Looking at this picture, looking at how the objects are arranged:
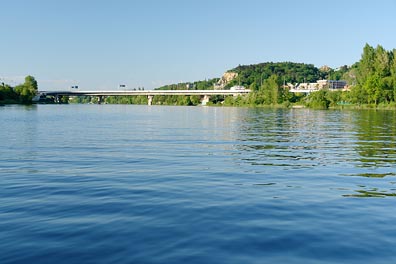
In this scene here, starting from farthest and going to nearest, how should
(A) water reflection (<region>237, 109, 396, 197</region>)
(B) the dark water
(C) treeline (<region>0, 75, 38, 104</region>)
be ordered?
(C) treeline (<region>0, 75, 38, 104</region>)
(A) water reflection (<region>237, 109, 396, 197</region>)
(B) the dark water

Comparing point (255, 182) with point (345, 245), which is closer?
point (345, 245)

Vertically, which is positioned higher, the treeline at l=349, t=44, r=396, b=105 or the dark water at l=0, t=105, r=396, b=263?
the treeline at l=349, t=44, r=396, b=105

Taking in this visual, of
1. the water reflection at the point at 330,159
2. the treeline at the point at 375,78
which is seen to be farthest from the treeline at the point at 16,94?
the water reflection at the point at 330,159

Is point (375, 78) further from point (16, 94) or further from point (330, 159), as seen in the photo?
point (16, 94)

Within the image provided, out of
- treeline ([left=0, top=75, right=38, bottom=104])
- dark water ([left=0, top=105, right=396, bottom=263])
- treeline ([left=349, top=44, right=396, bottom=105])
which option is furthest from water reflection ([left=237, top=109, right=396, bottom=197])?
treeline ([left=0, top=75, right=38, bottom=104])

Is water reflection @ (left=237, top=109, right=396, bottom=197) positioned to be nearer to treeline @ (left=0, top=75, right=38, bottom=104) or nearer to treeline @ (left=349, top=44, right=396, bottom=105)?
treeline @ (left=349, top=44, right=396, bottom=105)

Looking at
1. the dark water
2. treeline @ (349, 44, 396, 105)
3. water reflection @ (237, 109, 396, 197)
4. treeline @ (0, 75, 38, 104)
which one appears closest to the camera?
the dark water

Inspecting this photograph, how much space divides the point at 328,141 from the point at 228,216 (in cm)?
2537

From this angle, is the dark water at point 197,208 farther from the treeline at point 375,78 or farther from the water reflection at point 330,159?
the treeline at point 375,78

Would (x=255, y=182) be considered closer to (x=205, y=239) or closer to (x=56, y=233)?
(x=205, y=239)

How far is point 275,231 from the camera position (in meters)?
10.9

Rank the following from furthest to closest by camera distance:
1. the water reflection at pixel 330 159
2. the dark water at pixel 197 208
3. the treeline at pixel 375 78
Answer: the treeline at pixel 375 78
the water reflection at pixel 330 159
the dark water at pixel 197 208

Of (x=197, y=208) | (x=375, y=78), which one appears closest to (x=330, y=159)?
(x=197, y=208)

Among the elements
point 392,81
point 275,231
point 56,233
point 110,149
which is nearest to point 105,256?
point 56,233
